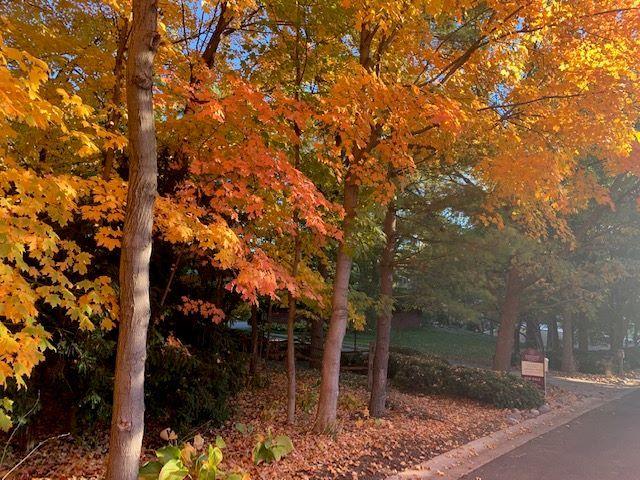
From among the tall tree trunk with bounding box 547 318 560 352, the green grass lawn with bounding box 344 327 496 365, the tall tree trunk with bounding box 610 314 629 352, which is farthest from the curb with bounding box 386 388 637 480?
the tall tree trunk with bounding box 547 318 560 352

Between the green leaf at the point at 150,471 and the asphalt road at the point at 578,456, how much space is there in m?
3.69

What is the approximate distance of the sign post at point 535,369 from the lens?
39.5 feet

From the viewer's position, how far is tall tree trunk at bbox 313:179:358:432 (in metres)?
7.17

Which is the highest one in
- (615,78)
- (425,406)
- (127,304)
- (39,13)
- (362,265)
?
(39,13)

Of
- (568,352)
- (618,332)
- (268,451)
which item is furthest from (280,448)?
(618,332)

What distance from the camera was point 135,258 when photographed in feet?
12.0

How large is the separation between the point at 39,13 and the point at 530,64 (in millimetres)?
7214

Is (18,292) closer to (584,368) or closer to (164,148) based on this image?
(164,148)

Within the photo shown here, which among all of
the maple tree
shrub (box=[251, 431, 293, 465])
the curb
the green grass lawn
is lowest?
the curb

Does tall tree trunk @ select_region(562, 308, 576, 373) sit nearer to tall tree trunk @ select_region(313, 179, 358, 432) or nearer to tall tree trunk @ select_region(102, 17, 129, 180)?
tall tree trunk @ select_region(313, 179, 358, 432)

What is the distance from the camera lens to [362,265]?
16.0 meters

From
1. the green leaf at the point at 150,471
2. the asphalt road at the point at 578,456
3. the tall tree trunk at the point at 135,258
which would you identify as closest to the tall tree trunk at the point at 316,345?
the asphalt road at the point at 578,456

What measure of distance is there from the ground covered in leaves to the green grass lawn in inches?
527

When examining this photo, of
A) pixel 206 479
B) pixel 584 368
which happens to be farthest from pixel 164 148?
pixel 584 368
